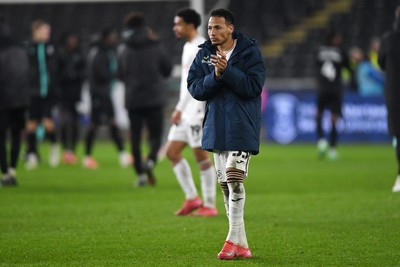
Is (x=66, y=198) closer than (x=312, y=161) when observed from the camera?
Yes

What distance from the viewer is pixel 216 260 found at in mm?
8570

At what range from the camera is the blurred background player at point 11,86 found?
15.4 meters

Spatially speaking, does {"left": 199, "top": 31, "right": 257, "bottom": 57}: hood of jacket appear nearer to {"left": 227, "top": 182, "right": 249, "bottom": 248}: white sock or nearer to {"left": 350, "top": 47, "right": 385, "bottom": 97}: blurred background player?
{"left": 227, "top": 182, "right": 249, "bottom": 248}: white sock

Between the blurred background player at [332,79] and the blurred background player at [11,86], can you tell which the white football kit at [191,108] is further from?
the blurred background player at [332,79]

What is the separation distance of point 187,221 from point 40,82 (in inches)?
343

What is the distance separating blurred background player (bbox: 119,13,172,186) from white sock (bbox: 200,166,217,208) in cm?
390

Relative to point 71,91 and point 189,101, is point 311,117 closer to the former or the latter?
point 71,91

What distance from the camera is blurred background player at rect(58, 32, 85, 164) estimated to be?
21.8m

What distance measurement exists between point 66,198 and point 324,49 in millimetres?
9572

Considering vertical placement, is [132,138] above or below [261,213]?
above

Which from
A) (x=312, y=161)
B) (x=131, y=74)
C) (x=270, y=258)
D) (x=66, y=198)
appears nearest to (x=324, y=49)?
(x=312, y=161)

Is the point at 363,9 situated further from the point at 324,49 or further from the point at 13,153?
the point at 13,153

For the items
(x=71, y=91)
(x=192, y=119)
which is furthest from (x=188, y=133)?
(x=71, y=91)

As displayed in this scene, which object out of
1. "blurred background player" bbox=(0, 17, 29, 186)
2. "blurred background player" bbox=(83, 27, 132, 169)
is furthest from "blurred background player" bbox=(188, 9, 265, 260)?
"blurred background player" bbox=(83, 27, 132, 169)
